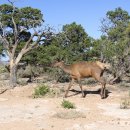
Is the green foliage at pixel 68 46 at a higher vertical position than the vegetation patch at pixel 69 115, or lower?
higher

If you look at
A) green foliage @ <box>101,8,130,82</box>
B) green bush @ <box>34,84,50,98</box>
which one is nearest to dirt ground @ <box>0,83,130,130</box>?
green bush @ <box>34,84,50,98</box>

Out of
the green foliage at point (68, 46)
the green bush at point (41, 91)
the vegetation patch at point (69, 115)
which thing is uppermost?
the green foliage at point (68, 46)

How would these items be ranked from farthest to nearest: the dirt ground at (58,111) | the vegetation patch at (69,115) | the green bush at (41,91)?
the green bush at (41,91)
the vegetation patch at (69,115)
the dirt ground at (58,111)

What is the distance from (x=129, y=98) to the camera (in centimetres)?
1869

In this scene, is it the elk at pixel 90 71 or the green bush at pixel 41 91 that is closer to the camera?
the elk at pixel 90 71

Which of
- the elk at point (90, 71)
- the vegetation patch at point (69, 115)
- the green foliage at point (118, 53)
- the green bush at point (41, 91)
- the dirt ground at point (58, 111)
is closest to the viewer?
the dirt ground at point (58, 111)

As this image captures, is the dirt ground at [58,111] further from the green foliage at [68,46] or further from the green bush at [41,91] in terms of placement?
the green foliage at [68,46]

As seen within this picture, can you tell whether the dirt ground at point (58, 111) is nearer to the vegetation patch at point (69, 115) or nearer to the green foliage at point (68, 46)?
the vegetation patch at point (69, 115)

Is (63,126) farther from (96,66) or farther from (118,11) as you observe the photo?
(118,11)

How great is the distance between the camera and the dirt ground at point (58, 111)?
12.9 metres

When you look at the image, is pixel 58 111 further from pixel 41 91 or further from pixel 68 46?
pixel 68 46

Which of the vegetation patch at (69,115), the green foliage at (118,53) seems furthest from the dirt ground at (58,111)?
the green foliage at (118,53)

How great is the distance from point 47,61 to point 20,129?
1298 cm

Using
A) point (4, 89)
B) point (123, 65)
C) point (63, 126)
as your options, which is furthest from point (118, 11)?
point (63, 126)
